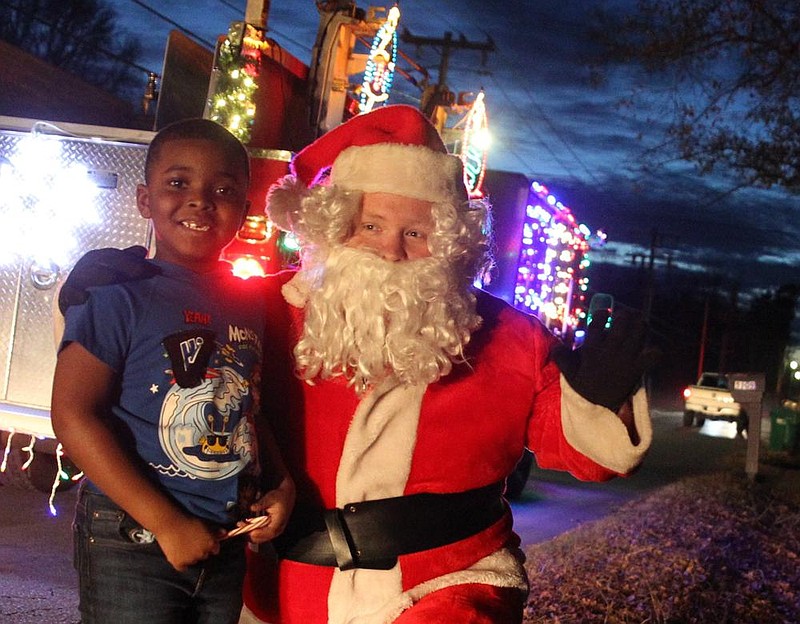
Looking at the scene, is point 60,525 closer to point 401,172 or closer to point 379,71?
point 401,172

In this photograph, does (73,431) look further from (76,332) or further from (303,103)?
(303,103)

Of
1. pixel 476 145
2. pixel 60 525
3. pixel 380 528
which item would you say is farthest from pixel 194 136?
pixel 476 145

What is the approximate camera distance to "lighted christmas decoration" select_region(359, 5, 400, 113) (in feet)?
33.9

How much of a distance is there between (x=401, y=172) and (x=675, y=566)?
4654mm

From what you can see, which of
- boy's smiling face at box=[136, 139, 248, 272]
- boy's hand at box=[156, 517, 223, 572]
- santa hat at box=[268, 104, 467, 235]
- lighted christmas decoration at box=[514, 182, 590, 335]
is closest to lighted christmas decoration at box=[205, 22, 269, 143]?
lighted christmas decoration at box=[514, 182, 590, 335]

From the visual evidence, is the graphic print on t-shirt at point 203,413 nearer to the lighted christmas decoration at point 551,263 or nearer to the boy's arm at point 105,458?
the boy's arm at point 105,458

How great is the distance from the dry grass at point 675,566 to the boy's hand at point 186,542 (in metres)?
3.22

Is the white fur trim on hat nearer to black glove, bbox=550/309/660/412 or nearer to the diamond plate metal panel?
black glove, bbox=550/309/660/412

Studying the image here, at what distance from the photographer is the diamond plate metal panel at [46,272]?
6.01 meters

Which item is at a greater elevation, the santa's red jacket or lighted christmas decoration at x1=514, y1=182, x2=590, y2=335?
lighted christmas decoration at x1=514, y1=182, x2=590, y2=335

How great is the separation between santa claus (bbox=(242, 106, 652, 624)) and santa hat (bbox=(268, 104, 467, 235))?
0.04ft

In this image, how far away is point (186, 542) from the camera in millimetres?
2059

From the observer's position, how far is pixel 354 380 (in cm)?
256

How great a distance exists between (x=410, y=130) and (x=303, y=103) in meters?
6.28
